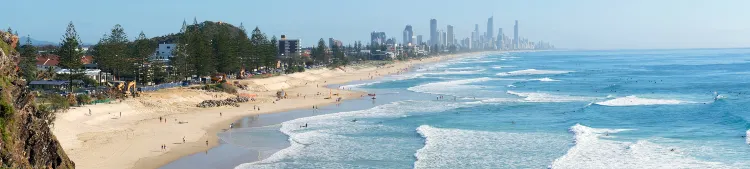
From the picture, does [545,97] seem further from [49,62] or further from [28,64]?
[49,62]

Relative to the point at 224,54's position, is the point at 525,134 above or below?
below

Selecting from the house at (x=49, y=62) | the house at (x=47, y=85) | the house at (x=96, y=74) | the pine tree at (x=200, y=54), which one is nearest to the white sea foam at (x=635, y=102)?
the pine tree at (x=200, y=54)

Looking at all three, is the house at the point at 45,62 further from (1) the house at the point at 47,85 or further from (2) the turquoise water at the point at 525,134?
(2) the turquoise water at the point at 525,134

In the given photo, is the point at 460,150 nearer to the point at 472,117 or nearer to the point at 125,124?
the point at 472,117

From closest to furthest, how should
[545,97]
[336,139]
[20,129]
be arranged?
[20,129]
[336,139]
[545,97]

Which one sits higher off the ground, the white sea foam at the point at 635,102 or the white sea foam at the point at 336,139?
the white sea foam at the point at 635,102

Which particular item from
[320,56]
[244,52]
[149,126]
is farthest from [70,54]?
[320,56]

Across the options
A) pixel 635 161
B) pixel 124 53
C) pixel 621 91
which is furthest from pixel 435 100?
pixel 635 161
